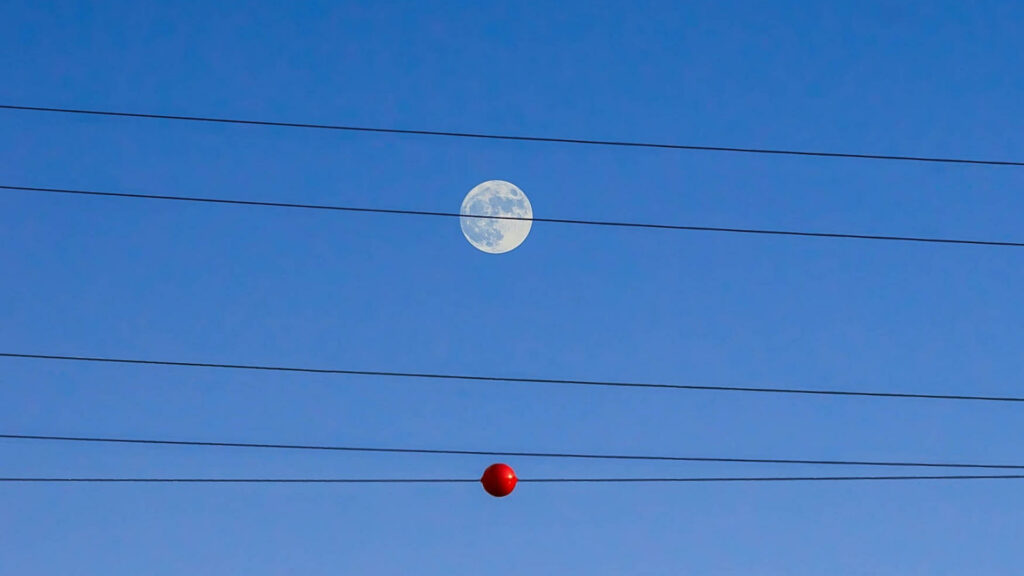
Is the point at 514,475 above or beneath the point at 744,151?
beneath

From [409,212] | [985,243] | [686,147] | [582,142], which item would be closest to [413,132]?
[409,212]

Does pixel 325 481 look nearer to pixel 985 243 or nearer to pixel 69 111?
pixel 69 111

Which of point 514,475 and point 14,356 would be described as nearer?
point 14,356

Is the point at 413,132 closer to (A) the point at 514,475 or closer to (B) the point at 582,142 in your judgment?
(B) the point at 582,142

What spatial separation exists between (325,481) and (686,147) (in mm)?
6522

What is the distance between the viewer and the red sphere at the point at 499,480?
1889 cm

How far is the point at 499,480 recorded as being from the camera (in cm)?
1898

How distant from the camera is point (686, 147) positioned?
17.5 m

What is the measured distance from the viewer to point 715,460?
17.3 metres

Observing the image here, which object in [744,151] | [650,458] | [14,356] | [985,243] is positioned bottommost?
[650,458]

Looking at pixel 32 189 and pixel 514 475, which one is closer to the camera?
pixel 32 189

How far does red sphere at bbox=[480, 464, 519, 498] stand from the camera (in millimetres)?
18891

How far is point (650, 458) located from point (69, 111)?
8.73 m

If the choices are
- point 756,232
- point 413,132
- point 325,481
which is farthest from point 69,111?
point 756,232
